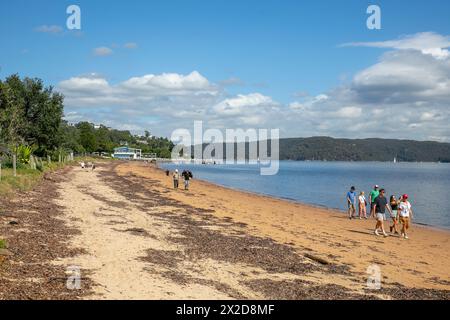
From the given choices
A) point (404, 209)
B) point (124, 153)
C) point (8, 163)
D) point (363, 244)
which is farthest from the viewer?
point (124, 153)

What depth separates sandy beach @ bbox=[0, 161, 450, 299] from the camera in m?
8.56

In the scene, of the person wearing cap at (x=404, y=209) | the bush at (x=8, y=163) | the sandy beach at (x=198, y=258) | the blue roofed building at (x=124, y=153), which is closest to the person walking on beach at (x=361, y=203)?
the sandy beach at (x=198, y=258)

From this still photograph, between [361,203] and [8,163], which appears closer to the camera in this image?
[361,203]

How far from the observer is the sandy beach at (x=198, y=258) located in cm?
856

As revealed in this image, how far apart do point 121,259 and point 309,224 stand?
46.3 ft

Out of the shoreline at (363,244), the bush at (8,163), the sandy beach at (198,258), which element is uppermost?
the bush at (8,163)

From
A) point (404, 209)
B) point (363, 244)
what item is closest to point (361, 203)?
point (404, 209)

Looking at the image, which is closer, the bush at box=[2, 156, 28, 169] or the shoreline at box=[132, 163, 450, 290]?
the shoreline at box=[132, 163, 450, 290]

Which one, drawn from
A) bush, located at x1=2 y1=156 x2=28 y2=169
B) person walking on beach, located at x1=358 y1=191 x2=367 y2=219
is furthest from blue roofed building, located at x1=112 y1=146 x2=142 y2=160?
person walking on beach, located at x1=358 y1=191 x2=367 y2=219

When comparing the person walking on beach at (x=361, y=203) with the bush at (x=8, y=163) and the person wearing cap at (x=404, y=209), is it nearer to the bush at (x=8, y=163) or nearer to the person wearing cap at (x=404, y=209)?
the person wearing cap at (x=404, y=209)

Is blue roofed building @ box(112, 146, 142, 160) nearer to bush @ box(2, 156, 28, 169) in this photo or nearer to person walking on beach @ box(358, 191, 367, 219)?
bush @ box(2, 156, 28, 169)

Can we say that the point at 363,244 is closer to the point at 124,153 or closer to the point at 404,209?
the point at 404,209

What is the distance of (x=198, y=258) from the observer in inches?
457

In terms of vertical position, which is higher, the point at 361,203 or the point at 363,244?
the point at 361,203
